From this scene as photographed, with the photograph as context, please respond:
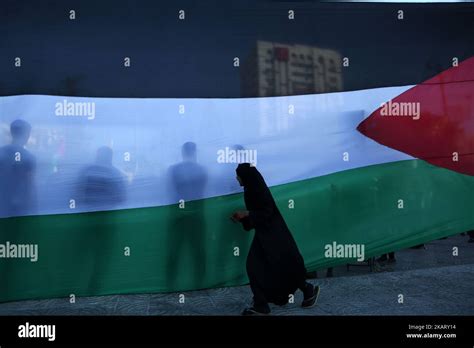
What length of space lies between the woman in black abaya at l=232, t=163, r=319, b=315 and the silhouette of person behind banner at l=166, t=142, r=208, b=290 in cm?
70

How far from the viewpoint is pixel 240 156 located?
5.73 meters

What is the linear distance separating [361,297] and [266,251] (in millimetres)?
1177

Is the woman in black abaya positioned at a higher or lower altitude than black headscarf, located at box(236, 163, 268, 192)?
lower

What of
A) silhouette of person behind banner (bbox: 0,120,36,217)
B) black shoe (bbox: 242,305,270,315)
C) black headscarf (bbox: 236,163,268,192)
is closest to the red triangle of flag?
black headscarf (bbox: 236,163,268,192)

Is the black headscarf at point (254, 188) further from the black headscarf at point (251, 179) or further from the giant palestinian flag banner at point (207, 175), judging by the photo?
the giant palestinian flag banner at point (207, 175)

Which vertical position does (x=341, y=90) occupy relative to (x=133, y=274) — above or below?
above

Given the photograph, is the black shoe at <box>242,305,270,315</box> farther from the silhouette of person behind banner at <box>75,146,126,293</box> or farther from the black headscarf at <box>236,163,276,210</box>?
the silhouette of person behind banner at <box>75,146,126,293</box>

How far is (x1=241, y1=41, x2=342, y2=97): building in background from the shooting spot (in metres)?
5.70

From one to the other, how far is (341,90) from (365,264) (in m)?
2.00

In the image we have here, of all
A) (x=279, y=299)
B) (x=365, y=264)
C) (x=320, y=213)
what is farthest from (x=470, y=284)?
(x=279, y=299)

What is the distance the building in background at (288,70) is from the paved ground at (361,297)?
6.61 ft

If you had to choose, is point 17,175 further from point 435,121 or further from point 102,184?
point 435,121
